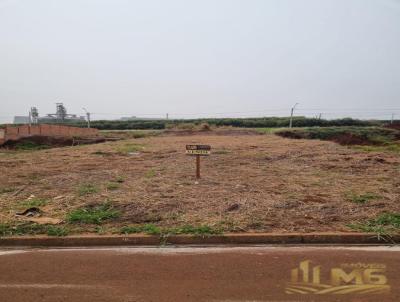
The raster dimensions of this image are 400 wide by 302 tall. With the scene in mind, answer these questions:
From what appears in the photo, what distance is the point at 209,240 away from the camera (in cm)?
534

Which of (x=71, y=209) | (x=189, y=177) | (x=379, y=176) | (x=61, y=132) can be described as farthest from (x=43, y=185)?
(x=61, y=132)

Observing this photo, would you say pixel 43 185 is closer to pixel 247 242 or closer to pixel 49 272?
pixel 49 272

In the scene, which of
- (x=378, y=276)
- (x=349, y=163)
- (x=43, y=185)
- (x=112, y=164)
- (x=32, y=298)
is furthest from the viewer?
(x=112, y=164)

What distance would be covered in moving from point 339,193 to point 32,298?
225 inches

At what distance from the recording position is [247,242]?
5.33m

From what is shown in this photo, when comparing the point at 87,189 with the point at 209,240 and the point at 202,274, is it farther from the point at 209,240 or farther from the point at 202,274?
the point at 202,274

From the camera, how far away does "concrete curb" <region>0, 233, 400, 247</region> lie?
17.5 feet

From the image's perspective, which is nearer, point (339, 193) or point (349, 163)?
point (339, 193)

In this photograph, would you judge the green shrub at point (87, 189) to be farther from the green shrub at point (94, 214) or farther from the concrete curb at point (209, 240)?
the concrete curb at point (209, 240)

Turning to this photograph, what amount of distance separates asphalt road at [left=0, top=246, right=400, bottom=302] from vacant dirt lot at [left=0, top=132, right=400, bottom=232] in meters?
0.85

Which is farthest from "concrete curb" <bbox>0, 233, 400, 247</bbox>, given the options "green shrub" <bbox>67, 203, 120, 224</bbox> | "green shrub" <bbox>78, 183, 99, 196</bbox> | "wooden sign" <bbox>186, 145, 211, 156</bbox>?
"wooden sign" <bbox>186, 145, 211, 156</bbox>

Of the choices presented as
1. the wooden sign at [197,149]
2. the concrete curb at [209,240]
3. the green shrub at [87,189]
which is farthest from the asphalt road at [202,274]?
the wooden sign at [197,149]

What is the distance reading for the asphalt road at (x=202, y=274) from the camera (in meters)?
3.79

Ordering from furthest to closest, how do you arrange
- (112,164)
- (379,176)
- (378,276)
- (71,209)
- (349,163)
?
(112,164)
(349,163)
(379,176)
(71,209)
(378,276)
